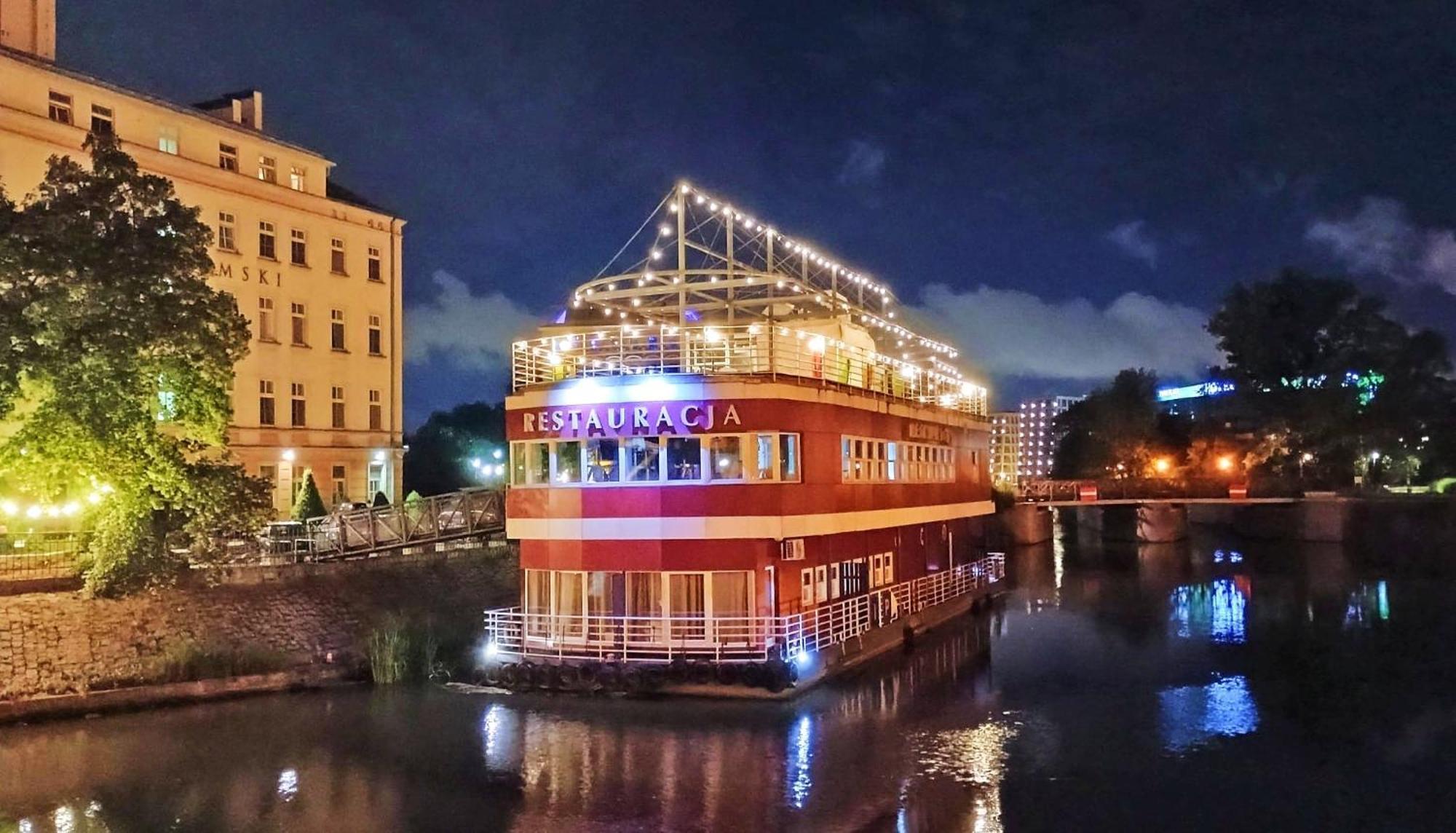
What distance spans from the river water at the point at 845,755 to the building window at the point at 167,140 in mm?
23250

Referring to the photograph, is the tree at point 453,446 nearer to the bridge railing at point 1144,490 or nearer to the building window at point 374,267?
the building window at point 374,267

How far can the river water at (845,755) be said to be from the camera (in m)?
18.3

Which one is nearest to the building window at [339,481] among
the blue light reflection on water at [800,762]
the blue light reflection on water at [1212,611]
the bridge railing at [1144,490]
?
the blue light reflection on water at [800,762]

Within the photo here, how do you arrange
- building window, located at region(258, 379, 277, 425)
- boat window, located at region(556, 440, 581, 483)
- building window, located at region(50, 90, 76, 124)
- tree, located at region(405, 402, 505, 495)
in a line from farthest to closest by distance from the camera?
tree, located at region(405, 402, 505, 495) < building window, located at region(258, 379, 277, 425) < building window, located at region(50, 90, 76, 124) < boat window, located at region(556, 440, 581, 483)

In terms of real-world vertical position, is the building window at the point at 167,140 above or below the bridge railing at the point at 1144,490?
above

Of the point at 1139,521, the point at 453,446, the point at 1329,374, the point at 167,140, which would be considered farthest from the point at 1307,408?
the point at 167,140

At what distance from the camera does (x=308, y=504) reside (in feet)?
127

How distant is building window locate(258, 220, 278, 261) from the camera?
45000 millimetres

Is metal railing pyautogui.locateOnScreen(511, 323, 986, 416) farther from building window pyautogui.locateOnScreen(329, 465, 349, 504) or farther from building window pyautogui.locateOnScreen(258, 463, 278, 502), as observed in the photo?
building window pyautogui.locateOnScreen(329, 465, 349, 504)

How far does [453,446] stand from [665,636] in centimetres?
5223

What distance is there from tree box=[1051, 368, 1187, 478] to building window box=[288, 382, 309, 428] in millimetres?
73591

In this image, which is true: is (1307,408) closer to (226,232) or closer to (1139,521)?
(1139,521)

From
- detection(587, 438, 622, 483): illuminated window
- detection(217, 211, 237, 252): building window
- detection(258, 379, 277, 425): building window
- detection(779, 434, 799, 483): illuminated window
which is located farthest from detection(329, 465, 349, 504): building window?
detection(779, 434, 799, 483): illuminated window

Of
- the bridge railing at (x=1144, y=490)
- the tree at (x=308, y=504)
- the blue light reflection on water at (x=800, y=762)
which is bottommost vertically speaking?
the blue light reflection on water at (x=800, y=762)
